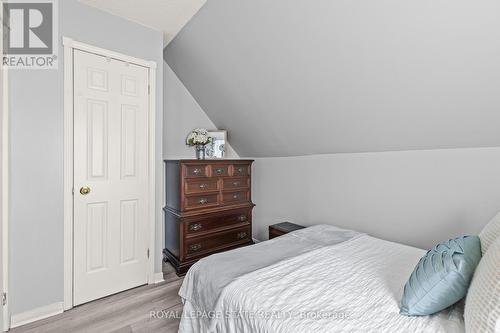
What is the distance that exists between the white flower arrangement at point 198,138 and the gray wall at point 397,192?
0.98 m

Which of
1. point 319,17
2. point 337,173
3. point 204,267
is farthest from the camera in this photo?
point 337,173

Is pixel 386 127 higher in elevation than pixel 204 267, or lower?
higher

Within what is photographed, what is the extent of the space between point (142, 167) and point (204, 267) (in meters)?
1.37

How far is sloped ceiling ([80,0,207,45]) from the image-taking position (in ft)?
7.06

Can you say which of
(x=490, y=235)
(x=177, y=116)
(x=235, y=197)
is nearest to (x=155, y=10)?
(x=177, y=116)

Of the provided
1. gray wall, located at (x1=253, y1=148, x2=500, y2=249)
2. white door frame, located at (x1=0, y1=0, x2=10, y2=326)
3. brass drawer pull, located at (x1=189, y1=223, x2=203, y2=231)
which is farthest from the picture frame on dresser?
white door frame, located at (x1=0, y1=0, x2=10, y2=326)

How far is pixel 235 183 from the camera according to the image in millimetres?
3277

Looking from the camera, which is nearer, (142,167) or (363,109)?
(363,109)

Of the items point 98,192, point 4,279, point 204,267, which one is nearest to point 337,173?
point 204,267

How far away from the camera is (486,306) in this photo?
78cm

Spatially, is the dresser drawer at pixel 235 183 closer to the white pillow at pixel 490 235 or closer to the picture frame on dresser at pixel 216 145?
the picture frame on dresser at pixel 216 145

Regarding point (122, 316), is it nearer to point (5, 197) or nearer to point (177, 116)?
point (5, 197)

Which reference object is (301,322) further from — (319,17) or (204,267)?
(319,17)

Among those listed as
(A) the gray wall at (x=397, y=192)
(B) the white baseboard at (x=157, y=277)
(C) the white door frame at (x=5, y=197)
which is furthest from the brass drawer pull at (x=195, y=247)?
(C) the white door frame at (x=5, y=197)
